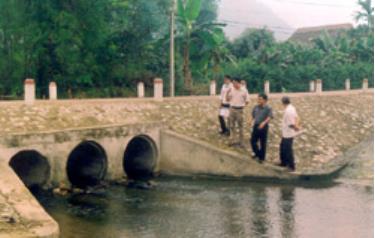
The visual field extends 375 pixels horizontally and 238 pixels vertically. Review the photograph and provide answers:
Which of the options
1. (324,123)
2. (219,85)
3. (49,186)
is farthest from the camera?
(219,85)

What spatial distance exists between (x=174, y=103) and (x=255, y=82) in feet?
60.1

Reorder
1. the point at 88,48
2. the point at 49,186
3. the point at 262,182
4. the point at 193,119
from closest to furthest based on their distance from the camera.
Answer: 1. the point at 49,186
2. the point at 262,182
3. the point at 193,119
4. the point at 88,48

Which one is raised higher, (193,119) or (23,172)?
(193,119)

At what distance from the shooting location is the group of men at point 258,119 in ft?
51.4

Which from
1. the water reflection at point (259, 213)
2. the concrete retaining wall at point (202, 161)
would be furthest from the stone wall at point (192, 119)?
the water reflection at point (259, 213)

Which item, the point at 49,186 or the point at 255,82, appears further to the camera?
the point at 255,82

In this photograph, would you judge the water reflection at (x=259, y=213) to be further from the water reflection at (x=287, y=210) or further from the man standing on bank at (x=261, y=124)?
the man standing on bank at (x=261, y=124)

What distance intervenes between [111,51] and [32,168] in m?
14.8

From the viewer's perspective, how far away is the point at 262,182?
16438mm

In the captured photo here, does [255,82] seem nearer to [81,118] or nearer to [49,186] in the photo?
[81,118]

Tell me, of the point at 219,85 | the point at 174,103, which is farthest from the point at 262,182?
the point at 219,85

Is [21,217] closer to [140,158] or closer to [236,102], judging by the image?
[236,102]

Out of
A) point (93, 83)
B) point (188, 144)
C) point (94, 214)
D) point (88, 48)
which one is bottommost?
point (94, 214)

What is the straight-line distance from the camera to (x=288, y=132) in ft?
52.0
